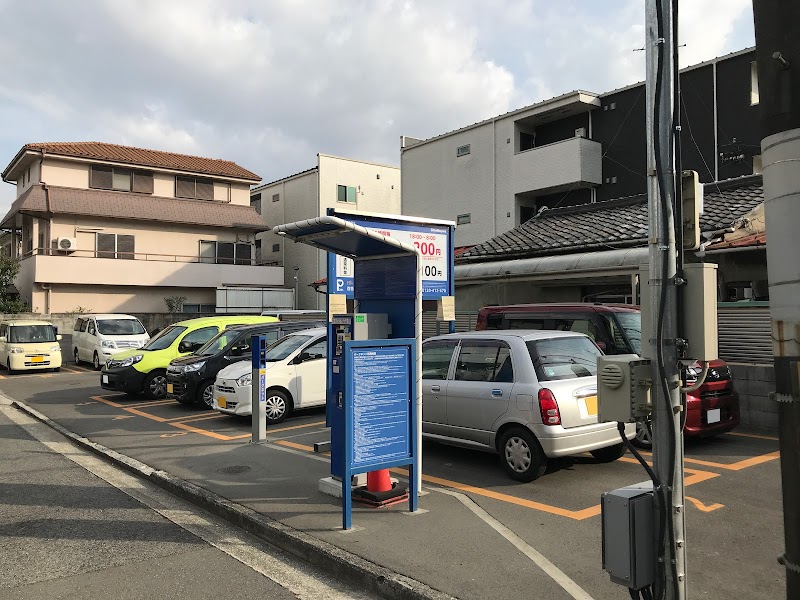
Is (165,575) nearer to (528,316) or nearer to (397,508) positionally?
(397,508)

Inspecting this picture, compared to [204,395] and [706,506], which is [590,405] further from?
[204,395]

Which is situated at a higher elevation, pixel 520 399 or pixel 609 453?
pixel 520 399

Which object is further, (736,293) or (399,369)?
(736,293)

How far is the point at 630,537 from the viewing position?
340cm

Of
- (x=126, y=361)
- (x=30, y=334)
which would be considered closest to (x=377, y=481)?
(x=126, y=361)

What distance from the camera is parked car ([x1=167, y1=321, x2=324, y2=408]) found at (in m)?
12.5

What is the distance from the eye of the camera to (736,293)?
13320 mm

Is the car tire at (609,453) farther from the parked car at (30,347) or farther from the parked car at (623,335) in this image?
the parked car at (30,347)

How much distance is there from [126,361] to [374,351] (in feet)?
34.7

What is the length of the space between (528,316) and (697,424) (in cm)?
304

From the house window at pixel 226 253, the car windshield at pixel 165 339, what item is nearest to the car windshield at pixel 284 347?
the car windshield at pixel 165 339

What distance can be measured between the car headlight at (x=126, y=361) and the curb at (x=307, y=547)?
272 inches

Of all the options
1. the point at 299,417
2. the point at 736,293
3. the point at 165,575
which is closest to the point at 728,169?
the point at 736,293

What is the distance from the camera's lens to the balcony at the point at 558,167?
74.0 ft
